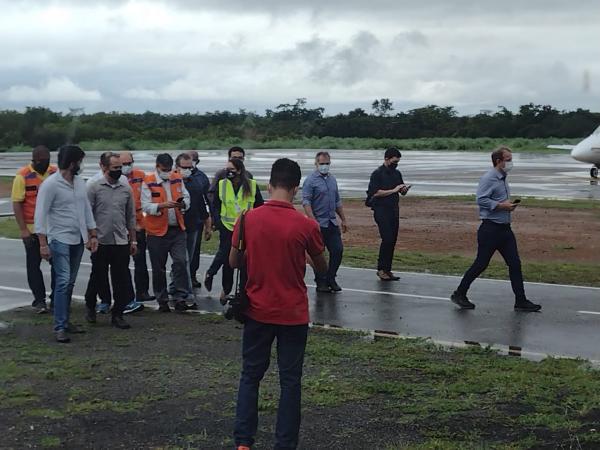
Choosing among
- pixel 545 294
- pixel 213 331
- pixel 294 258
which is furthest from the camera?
pixel 545 294

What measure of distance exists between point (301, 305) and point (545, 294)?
727 centimetres

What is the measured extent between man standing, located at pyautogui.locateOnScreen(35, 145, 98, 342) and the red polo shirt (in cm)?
384

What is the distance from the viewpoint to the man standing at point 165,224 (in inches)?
417

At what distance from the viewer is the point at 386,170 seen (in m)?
13.2

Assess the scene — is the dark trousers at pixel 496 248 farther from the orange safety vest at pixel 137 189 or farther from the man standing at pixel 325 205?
the orange safety vest at pixel 137 189

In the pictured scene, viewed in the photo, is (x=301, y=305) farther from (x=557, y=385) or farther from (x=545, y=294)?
(x=545, y=294)

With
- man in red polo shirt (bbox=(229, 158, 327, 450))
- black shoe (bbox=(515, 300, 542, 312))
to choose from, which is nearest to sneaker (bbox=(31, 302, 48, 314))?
black shoe (bbox=(515, 300, 542, 312))

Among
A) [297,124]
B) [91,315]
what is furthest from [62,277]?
[297,124]

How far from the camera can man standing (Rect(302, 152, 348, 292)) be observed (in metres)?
12.2

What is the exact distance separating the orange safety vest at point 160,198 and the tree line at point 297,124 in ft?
197

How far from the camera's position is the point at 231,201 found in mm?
10828

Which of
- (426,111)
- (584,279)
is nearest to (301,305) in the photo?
(584,279)

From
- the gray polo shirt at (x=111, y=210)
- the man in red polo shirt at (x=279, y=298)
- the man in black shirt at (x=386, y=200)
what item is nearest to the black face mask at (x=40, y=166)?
the gray polo shirt at (x=111, y=210)

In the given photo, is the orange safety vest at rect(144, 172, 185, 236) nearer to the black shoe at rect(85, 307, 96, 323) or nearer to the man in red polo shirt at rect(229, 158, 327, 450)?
the black shoe at rect(85, 307, 96, 323)
